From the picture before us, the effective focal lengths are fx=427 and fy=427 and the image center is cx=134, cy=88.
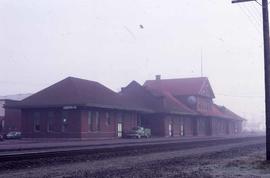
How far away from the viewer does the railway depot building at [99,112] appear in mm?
44938

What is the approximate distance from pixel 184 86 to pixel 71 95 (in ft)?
111

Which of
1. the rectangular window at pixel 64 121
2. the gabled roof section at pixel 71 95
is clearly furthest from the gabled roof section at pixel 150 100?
the rectangular window at pixel 64 121

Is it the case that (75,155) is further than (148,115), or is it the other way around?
(148,115)

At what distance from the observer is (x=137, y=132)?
5225 cm

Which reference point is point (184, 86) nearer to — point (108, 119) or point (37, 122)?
point (108, 119)

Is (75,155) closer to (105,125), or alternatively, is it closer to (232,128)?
(105,125)

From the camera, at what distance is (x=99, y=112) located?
47.0 metres

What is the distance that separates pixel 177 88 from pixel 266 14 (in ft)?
188

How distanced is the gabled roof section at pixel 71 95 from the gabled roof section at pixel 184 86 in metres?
22.6

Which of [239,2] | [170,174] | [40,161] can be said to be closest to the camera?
[170,174]

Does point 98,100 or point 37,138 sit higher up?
point 98,100

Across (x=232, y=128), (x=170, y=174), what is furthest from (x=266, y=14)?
(x=232, y=128)

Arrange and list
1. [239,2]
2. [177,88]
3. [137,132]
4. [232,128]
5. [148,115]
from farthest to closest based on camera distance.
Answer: [232,128] → [177,88] → [148,115] → [137,132] → [239,2]

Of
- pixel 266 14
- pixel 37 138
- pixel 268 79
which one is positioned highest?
pixel 266 14
